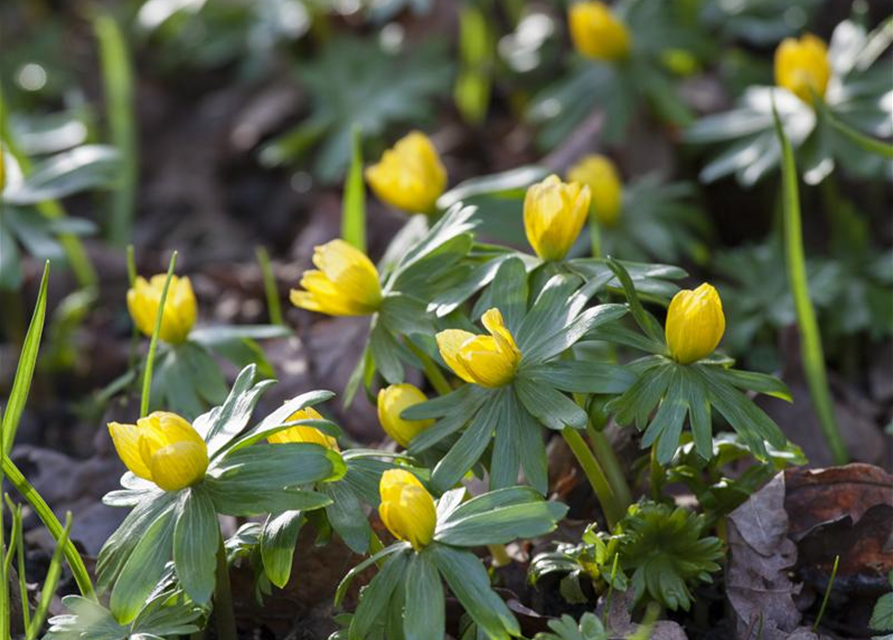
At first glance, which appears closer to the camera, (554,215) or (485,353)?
(485,353)

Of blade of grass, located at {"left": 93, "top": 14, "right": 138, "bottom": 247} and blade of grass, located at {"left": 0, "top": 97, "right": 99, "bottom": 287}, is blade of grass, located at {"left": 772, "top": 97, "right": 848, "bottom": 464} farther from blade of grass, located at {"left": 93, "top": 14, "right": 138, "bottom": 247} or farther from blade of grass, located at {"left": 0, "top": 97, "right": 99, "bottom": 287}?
blade of grass, located at {"left": 93, "top": 14, "right": 138, "bottom": 247}

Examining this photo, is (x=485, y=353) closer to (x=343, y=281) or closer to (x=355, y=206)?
(x=343, y=281)

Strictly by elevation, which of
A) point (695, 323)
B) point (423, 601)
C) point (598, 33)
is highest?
point (598, 33)

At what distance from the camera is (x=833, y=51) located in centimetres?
275

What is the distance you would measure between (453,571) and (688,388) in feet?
1.40

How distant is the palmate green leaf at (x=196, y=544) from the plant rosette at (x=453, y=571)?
0.19m

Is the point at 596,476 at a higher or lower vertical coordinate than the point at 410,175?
lower

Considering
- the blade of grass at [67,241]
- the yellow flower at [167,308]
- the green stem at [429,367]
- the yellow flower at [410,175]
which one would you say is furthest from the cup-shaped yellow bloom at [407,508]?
the blade of grass at [67,241]

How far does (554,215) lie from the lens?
5.70 ft

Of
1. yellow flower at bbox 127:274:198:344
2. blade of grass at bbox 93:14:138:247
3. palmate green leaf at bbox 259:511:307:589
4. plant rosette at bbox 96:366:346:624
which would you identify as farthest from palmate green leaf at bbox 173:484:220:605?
blade of grass at bbox 93:14:138:247

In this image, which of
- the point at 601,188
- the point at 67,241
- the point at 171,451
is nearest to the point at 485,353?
the point at 171,451

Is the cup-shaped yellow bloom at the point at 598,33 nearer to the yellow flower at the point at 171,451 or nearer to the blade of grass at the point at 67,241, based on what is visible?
the blade of grass at the point at 67,241

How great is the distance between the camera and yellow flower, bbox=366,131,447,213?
2.25m

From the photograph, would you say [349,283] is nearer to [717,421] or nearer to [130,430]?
[130,430]
